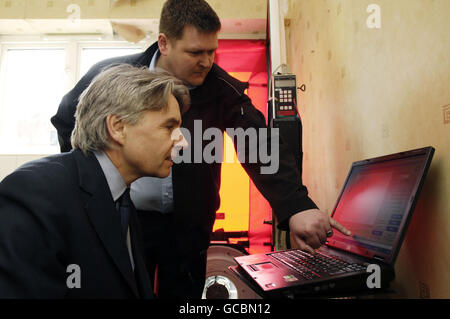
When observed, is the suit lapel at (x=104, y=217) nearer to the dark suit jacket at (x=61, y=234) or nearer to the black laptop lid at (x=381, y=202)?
the dark suit jacket at (x=61, y=234)

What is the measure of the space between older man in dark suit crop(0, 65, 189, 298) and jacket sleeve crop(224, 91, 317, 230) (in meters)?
0.31

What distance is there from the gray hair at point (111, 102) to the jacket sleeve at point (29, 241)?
0.74ft

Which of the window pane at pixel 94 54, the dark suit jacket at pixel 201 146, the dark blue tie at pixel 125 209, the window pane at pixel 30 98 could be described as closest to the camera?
the dark blue tie at pixel 125 209

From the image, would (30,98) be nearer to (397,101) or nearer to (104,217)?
(104,217)

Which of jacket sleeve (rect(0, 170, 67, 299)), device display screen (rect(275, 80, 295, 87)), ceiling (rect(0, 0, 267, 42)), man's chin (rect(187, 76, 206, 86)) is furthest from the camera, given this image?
ceiling (rect(0, 0, 267, 42))

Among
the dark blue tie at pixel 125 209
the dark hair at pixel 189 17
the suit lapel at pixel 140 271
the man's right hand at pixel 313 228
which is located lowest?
the suit lapel at pixel 140 271

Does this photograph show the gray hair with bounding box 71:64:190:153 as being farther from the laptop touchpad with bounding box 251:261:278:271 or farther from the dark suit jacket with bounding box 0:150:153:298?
the laptop touchpad with bounding box 251:261:278:271

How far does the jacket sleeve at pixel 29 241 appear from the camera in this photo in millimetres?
519

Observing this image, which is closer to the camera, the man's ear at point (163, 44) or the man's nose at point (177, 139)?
the man's nose at point (177, 139)

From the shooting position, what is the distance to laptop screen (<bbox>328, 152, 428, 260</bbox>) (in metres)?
0.65

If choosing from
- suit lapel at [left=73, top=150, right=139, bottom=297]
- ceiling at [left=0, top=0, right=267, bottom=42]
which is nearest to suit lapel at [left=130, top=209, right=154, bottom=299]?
suit lapel at [left=73, top=150, right=139, bottom=297]

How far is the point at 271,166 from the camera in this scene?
1.07 meters

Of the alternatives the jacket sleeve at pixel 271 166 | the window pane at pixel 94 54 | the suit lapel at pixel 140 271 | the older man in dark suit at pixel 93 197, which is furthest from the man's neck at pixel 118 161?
the window pane at pixel 94 54

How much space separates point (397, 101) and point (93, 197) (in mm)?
830
